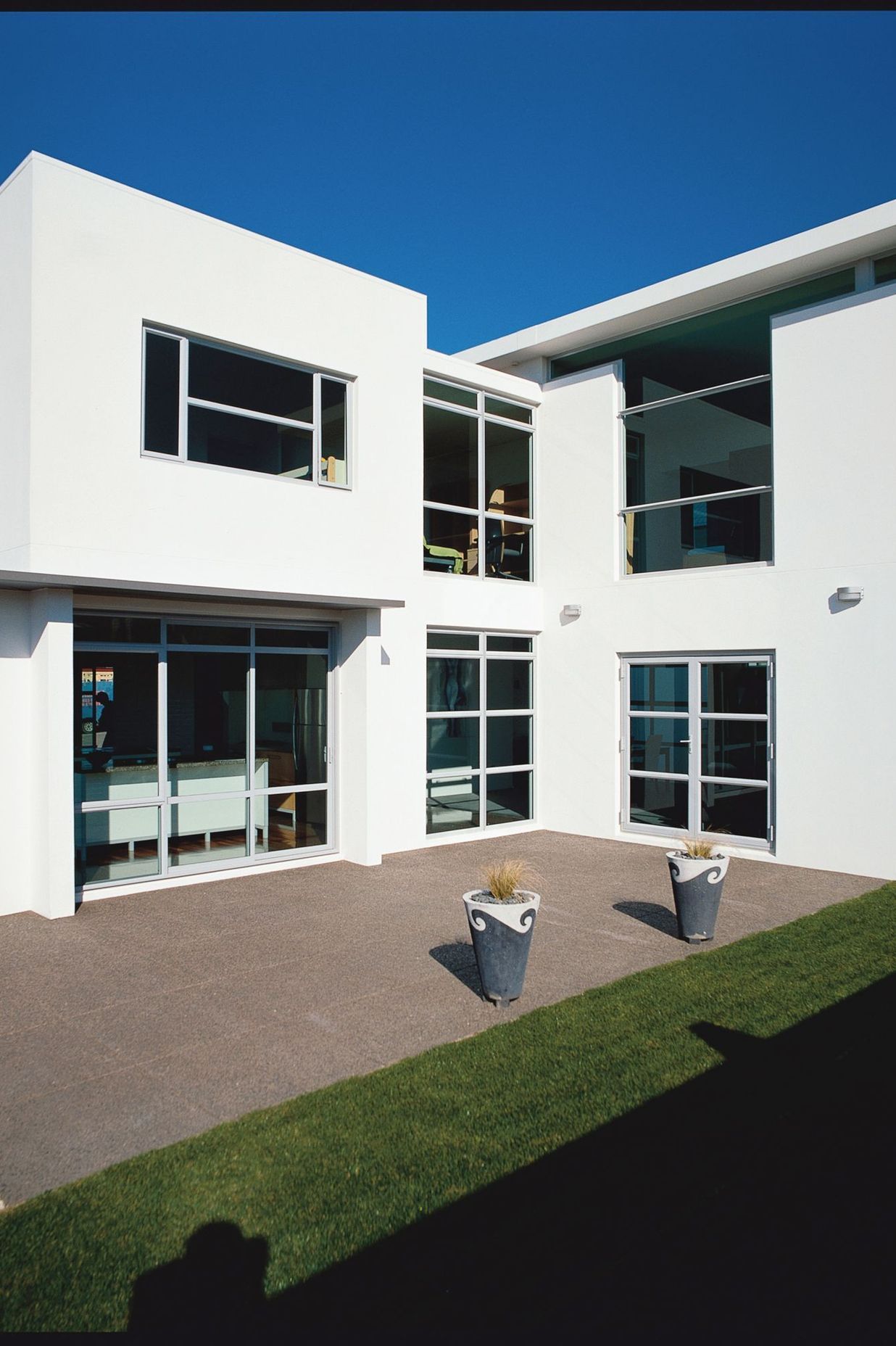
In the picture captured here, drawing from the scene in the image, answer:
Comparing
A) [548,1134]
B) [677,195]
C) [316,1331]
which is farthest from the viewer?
[677,195]

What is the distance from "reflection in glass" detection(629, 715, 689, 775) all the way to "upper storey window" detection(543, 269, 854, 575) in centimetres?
198

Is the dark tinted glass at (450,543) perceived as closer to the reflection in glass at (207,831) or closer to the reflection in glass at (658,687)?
the reflection in glass at (658,687)

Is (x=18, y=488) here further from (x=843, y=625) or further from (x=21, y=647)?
(x=843, y=625)

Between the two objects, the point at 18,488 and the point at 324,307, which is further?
the point at 324,307

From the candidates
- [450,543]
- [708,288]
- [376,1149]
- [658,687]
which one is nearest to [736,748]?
[658,687]

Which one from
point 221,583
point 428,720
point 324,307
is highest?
point 324,307

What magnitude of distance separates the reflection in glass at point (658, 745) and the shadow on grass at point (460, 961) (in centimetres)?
493

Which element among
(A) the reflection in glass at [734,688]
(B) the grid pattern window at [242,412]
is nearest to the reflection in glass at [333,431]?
(B) the grid pattern window at [242,412]

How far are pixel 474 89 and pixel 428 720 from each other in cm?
935

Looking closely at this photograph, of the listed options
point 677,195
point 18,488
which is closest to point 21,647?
point 18,488

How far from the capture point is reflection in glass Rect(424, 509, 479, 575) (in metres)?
11.9

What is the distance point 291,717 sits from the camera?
10188 millimetres

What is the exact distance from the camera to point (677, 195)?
14094 millimetres

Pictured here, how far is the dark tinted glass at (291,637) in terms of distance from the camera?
9.95 metres
